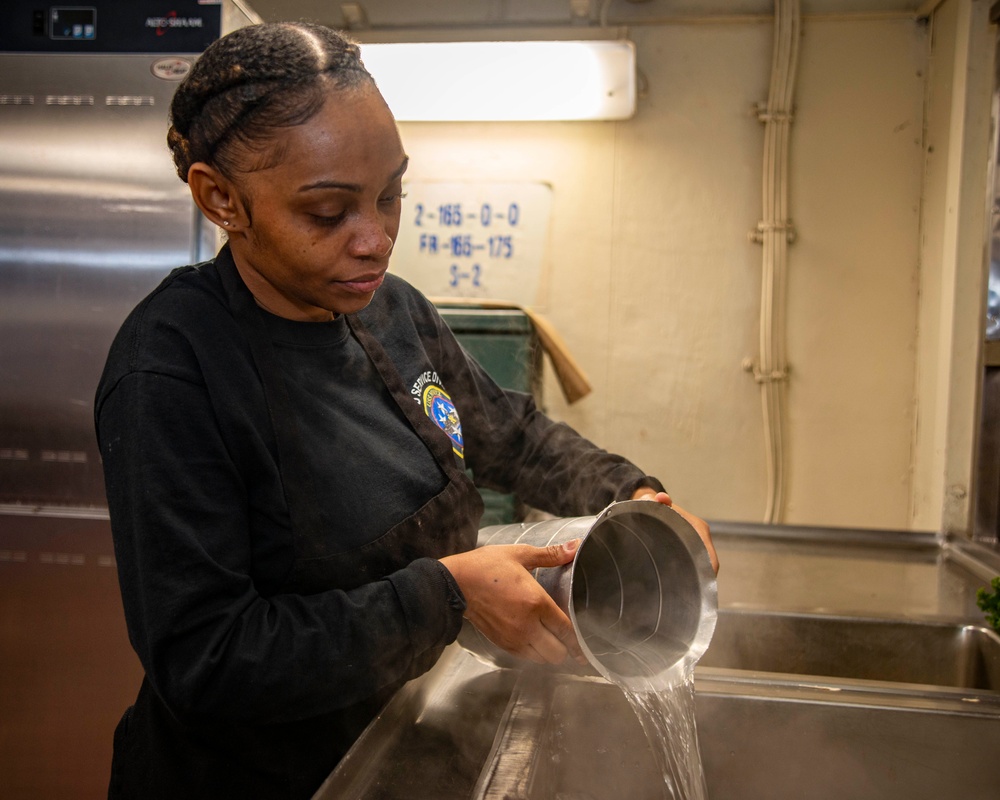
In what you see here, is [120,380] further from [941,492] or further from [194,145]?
[941,492]

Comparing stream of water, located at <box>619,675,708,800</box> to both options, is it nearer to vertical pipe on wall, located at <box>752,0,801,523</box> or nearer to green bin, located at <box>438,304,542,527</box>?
green bin, located at <box>438,304,542,527</box>

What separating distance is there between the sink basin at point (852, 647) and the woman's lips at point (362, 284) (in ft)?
3.48

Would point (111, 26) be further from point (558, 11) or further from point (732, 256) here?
point (732, 256)

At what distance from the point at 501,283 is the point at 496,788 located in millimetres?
1846

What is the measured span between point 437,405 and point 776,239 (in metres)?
1.65

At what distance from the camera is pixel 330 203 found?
0.83 metres

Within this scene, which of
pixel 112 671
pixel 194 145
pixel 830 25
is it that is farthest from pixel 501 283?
pixel 194 145

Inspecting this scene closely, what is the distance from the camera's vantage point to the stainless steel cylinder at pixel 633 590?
956 mm

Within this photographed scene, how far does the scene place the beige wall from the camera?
7.94ft

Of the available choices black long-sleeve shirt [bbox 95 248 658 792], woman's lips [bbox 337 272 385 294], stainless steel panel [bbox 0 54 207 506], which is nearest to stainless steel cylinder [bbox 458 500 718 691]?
black long-sleeve shirt [bbox 95 248 658 792]

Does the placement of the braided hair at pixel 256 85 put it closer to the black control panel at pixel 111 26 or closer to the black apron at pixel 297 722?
the black apron at pixel 297 722

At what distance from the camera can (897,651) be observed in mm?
1591

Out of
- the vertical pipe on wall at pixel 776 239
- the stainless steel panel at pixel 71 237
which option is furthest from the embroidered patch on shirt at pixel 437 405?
the vertical pipe on wall at pixel 776 239

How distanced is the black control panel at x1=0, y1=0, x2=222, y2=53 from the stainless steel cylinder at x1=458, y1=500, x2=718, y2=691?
1.42 metres
